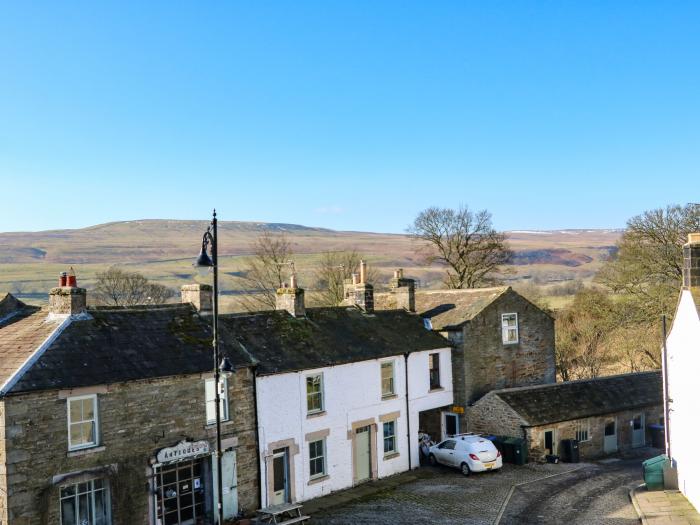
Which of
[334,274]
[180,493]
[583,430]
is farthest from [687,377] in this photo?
[334,274]

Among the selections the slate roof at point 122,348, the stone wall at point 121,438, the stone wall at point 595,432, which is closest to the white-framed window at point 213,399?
the stone wall at point 121,438

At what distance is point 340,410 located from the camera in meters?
25.6

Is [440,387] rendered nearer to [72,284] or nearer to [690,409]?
[690,409]

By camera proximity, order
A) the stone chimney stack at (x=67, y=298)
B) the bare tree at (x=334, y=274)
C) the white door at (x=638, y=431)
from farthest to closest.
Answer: the bare tree at (x=334, y=274) < the white door at (x=638, y=431) < the stone chimney stack at (x=67, y=298)

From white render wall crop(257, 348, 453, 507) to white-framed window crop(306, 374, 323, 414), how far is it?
0.19 metres

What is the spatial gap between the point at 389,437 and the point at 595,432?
9.84 meters

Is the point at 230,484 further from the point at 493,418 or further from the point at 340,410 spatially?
the point at 493,418

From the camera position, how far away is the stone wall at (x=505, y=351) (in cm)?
3072

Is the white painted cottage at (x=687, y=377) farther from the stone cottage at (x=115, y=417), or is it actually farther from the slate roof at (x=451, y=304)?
the stone cottage at (x=115, y=417)

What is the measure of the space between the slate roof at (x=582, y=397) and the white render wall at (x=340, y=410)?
3431 millimetres

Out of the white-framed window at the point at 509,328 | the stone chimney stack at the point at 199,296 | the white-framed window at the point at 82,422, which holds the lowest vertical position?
the white-framed window at the point at 82,422

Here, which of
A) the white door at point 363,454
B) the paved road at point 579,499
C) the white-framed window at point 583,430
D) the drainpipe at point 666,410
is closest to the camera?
the paved road at point 579,499

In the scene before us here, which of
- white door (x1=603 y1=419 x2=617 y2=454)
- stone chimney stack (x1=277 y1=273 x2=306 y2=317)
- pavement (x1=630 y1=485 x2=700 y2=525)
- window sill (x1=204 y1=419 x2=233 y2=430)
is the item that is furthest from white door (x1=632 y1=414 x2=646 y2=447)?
window sill (x1=204 y1=419 x2=233 y2=430)

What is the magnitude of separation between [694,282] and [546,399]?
1101 cm
